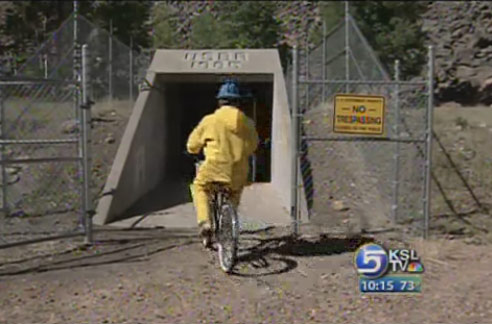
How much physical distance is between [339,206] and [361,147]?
1.88 m

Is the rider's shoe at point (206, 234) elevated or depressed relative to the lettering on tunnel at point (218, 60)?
depressed

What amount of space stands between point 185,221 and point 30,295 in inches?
138

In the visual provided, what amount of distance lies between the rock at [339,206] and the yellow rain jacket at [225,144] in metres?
5.70

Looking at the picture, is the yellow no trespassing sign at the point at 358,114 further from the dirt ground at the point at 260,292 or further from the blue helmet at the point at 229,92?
the blue helmet at the point at 229,92

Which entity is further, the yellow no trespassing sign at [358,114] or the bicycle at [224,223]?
the yellow no trespassing sign at [358,114]

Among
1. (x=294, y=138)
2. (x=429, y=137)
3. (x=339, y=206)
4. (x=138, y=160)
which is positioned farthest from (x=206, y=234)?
(x=138, y=160)

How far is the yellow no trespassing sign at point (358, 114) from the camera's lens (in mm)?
6676

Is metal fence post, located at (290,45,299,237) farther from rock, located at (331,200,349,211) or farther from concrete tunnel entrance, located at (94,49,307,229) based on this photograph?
rock, located at (331,200,349,211)

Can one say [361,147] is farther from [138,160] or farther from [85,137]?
[85,137]

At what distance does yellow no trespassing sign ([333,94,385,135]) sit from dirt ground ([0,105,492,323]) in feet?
4.60

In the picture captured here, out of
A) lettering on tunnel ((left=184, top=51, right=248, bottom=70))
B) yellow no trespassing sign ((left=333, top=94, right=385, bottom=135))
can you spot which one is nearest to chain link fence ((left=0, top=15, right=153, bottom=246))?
lettering on tunnel ((left=184, top=51, right=248, bottom=70))

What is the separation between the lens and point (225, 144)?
11.7 ft

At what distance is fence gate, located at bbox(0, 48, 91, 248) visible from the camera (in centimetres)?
711

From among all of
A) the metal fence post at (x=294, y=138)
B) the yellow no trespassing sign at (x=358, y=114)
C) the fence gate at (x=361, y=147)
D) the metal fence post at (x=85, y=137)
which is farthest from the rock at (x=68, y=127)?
the yellow no trespassing sign at (x=358, y=114)
